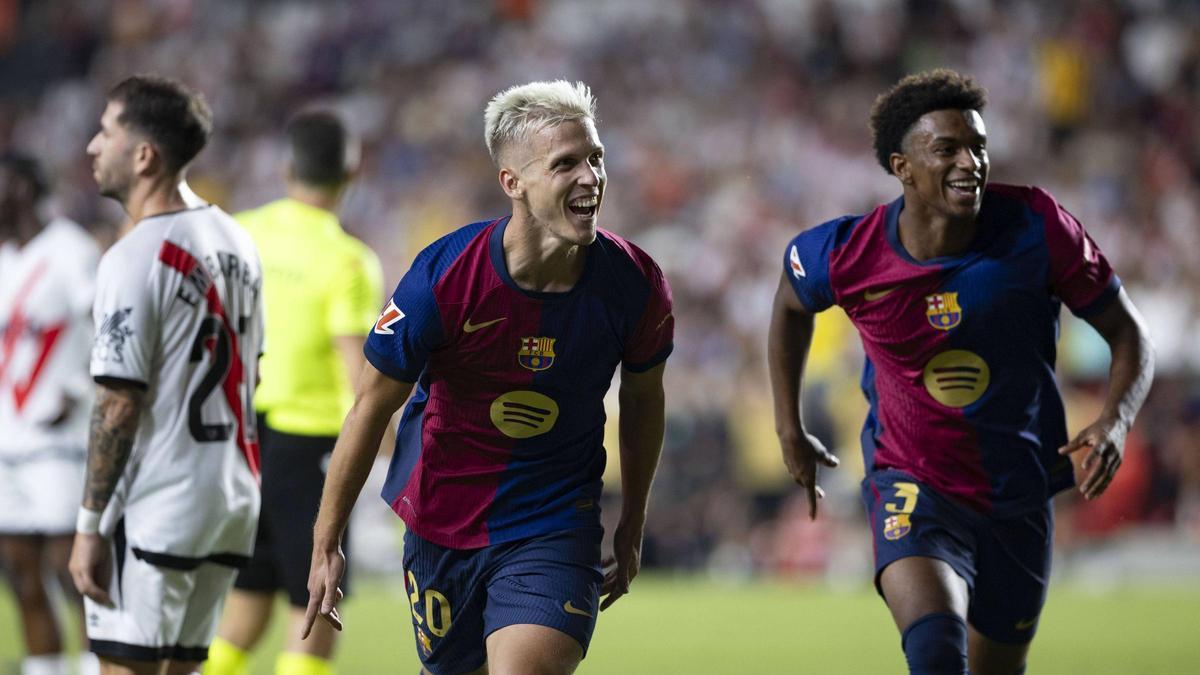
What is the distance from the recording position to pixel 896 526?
5645 millimetres

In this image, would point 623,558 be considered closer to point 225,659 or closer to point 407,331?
point 407,331

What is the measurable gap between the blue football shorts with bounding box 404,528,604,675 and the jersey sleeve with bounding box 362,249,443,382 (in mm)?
654

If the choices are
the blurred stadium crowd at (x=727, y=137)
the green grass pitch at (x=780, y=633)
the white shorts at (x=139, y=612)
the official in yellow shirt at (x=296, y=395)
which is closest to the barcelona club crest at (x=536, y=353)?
the white shorts at (x=139, y=612)

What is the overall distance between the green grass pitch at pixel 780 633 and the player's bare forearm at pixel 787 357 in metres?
4.08

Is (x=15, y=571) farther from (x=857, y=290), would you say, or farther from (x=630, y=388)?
(x=857, y=290)

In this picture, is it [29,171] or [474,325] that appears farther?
[29,171]

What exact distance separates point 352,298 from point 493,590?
94.8 inches

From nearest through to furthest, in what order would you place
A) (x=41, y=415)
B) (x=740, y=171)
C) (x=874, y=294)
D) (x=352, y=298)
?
(x=874, y=294)
(x=352, y=298)
(x=41, y=415)
(x=740, y=171)

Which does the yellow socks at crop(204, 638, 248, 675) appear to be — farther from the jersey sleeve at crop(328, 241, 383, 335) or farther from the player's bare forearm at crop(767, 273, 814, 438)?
the player's bare forearm at crop(767, 273, 814, 438)

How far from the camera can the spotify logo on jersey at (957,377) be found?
5648 mm

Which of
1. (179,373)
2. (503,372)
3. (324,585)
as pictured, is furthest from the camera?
(179,373)

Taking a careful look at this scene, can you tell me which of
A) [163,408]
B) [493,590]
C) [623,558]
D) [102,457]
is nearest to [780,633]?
[623,558]

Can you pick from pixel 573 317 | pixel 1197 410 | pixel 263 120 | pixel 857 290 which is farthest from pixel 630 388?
pixel 263 120

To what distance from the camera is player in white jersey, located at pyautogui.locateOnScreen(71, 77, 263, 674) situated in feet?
17.1
